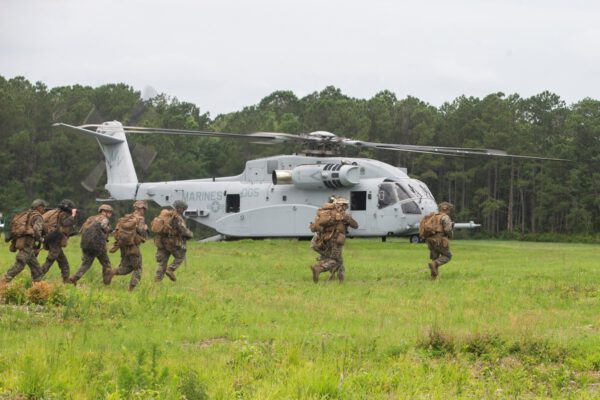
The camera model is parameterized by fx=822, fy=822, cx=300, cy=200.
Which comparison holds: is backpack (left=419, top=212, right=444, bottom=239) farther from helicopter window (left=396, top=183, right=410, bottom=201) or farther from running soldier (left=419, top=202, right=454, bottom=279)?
helicopter window (left=396, top=183, right=410, bottom=201)

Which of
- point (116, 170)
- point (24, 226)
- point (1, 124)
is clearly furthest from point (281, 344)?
point (1, 124)

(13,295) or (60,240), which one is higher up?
(60,240)

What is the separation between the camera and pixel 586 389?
7.13 meters

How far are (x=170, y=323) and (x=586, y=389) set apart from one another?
5.40 meters

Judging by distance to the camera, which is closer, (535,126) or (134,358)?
(134,358)

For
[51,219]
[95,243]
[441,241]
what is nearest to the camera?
[95,243]

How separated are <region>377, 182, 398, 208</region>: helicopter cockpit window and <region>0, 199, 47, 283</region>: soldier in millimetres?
17299

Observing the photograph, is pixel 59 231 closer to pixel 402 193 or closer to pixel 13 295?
pixel 13 295

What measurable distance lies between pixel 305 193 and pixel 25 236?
18.2 m

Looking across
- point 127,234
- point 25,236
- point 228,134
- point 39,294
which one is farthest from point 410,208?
point 39,294

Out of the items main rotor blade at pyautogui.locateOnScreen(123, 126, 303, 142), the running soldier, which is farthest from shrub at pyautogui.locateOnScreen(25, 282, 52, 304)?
main rotor blade at pyautogui.locateOnScreen(123, 126, 303, 142)

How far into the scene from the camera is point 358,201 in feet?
102

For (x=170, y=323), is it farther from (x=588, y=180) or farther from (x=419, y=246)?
(x=588, y=180)

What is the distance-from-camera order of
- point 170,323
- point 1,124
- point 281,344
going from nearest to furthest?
point 281,344
point 170,323
point 1,124
